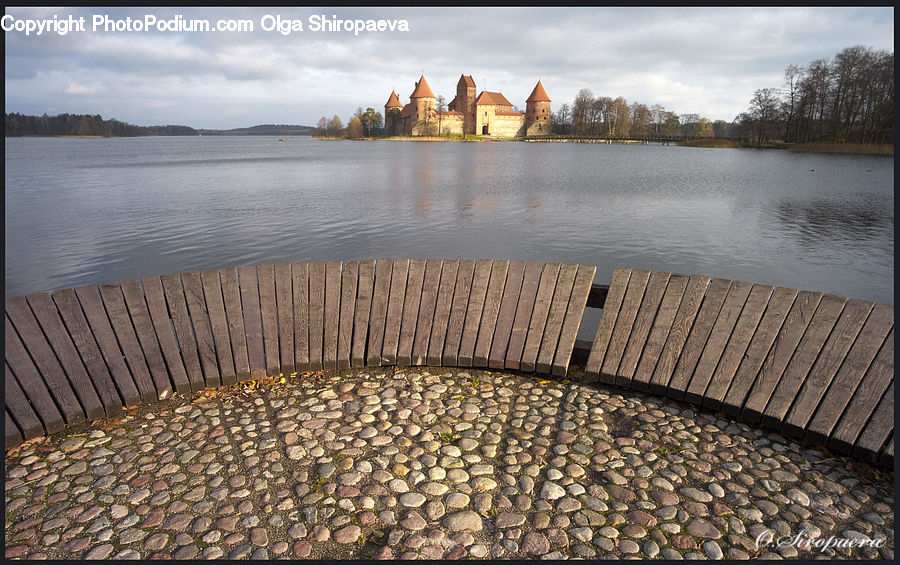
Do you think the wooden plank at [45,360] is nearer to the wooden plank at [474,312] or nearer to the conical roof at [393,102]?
the wooden plank at [474,312]

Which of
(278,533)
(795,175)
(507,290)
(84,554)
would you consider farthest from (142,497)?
(795,175)

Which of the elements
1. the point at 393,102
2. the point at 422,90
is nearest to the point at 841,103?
the point at 422,90

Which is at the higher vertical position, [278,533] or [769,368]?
[769,368]

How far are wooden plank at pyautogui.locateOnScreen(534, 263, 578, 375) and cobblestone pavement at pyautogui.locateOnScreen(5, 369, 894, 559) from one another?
39 cm

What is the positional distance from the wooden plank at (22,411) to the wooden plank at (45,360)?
17cm

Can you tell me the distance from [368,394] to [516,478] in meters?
1.69

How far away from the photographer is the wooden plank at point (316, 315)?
17.3ft

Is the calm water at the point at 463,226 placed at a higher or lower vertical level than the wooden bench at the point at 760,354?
lower

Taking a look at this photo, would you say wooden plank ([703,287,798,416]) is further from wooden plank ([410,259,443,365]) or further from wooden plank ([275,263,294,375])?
wooden plank ([275,263,294,375])

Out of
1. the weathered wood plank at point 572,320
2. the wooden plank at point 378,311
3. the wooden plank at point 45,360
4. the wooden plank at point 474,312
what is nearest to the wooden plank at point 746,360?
the weathered wood plank at point 572,320

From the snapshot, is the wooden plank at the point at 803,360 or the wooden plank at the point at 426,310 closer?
the wooden plank at the point at 803,360

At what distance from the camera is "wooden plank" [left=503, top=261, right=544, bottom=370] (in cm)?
520

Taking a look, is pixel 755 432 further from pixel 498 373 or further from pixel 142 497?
pixel 142 497

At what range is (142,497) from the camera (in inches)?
137
